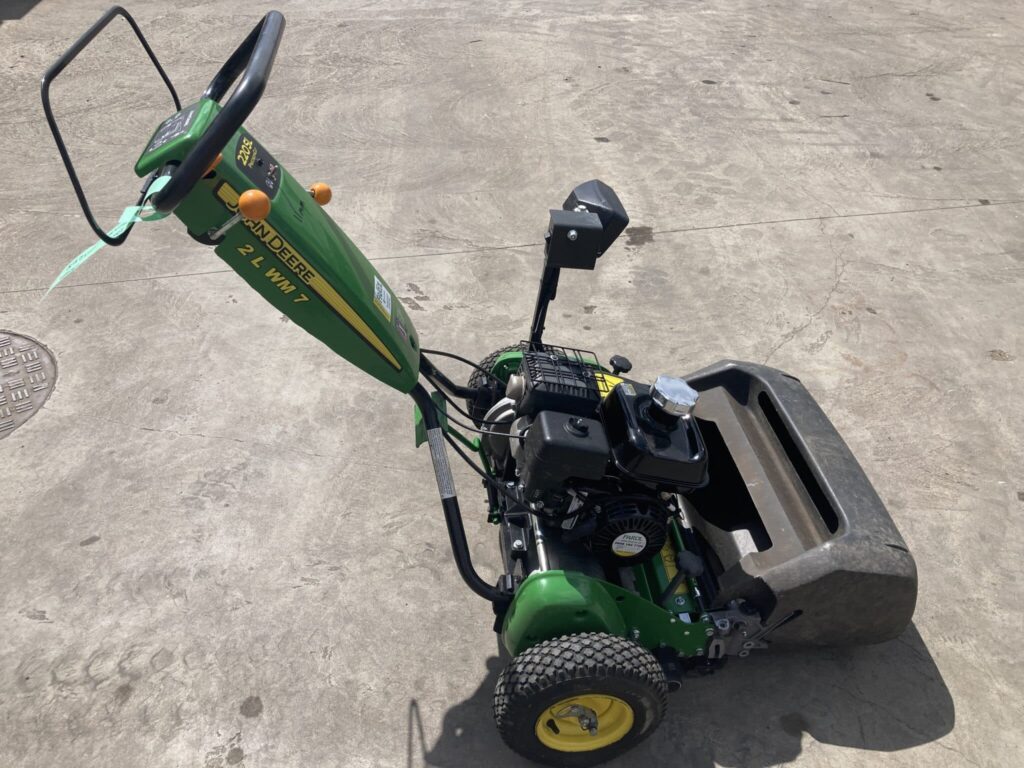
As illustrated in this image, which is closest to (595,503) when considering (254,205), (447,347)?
(254,205)

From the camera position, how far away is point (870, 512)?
9.09 ft

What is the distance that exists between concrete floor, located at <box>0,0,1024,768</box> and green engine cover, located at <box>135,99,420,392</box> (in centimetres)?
125

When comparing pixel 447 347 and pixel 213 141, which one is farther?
pixel 447 347

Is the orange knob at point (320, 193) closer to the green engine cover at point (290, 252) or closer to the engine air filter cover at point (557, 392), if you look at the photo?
the green engine cover at point (290, 252)

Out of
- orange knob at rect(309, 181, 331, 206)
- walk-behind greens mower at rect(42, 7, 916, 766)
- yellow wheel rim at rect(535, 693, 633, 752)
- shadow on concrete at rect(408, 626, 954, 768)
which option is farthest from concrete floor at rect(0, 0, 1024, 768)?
orange knob at rect(309, 181, 331, 206)

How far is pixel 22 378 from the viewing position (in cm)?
431

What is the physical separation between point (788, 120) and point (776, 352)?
352cm

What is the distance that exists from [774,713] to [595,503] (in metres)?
1.14

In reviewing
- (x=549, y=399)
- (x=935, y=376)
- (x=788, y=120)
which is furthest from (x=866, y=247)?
(x=549, y=399)

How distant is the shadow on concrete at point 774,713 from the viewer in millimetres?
2832

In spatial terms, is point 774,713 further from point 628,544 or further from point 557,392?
point 557,392

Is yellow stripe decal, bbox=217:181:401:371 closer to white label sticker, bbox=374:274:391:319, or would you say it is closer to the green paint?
white label sticker, bbox=374:274:391:319

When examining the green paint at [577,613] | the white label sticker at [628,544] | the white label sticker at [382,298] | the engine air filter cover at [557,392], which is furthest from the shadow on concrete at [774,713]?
the white label sticker at [382,298]

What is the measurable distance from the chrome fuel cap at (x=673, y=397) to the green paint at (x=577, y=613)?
0.64m
